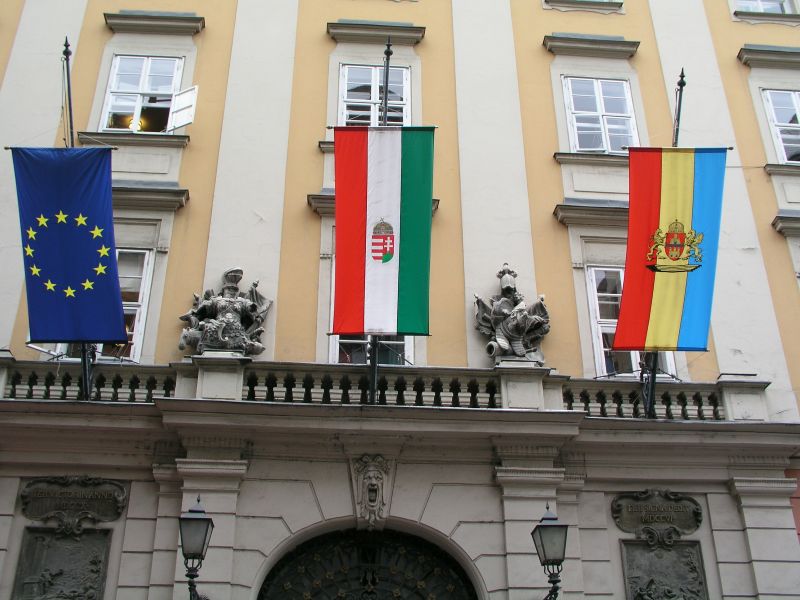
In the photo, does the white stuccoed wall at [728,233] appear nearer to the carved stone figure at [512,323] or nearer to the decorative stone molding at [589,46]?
the decorative stone molding at [589,46]

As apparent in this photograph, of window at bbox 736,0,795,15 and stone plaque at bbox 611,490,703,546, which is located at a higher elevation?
window at bbox 736,0,795,15

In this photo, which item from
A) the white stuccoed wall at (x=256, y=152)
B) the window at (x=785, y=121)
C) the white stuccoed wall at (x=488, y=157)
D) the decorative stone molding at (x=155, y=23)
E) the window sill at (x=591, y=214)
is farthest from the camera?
the decorative stone molding at (x=155, y=23)

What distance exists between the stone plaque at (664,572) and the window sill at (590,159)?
5551 mm

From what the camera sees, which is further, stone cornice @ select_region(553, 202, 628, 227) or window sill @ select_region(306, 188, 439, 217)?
stone cornice @ select_region(553, 202, 628, 227)

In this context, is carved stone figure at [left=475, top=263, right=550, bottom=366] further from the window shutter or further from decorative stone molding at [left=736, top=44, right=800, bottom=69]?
decorative stone molding at [left=736, top=44, right=800, bottom=69]

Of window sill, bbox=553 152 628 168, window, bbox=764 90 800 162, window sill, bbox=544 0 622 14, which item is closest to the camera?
window sill, bbox=553 152 628 168

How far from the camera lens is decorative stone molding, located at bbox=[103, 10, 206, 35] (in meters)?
14.1

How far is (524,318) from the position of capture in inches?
456

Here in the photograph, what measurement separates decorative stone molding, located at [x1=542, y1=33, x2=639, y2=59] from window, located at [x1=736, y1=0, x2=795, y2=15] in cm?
254

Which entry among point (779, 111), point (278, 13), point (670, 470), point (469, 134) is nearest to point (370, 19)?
point (278, 13)

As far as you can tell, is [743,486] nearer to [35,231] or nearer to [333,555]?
[333,555]

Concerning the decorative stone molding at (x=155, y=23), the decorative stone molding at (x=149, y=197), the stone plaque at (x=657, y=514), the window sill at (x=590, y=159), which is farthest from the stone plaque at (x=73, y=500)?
the window sill at (x=590, y=159)

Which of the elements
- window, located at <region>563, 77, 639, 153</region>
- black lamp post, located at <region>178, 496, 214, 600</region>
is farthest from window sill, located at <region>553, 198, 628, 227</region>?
black lamp post, located at <region>178, 496, 214, 600</region>

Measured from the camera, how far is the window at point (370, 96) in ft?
45.0
